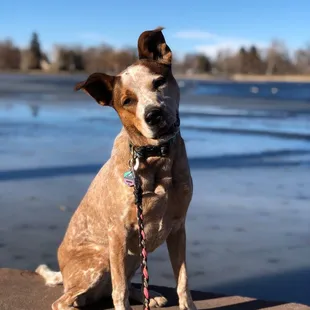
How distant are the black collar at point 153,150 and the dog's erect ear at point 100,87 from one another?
1.27 ft

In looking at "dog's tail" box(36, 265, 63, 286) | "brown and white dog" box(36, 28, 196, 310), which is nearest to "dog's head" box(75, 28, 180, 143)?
"brown and white dog" box(36, 28, 196, 310)

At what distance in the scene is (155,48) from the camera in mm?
→ 3688

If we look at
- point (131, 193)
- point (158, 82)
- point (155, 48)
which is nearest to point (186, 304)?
point (131, 193)

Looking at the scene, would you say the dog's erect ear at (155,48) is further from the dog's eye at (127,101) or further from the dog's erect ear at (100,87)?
the dog's eye at (127,101)

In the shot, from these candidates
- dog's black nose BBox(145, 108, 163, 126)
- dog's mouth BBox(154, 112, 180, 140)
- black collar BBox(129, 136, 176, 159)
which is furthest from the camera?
black collar BBox(129, 136, 176, 159)

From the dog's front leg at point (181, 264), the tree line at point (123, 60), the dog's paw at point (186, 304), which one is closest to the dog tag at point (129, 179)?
the dog's front leg at point (181, 264)

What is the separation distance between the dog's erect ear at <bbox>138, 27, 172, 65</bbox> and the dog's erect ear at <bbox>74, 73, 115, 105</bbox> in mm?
285

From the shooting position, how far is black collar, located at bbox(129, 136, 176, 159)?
3439mm

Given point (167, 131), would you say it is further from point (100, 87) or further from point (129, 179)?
point (100, 87)

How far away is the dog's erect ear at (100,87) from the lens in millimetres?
3480

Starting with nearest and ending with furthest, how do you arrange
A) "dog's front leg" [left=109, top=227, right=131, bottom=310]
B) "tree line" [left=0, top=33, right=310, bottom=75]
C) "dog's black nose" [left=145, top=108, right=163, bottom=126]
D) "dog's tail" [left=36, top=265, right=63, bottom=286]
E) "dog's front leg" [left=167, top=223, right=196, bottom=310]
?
1. "dog's black nose" [left=145, top=108, right=163, bottom=126]
2. "dog's front leg" [left=109, top=227, right=131, bottom=310]
3. "dog's front leg" [left=167, top=223, right=196, bottom=310]
4. "dog's tail" [left=36, top=265, right=63, bottom=286]
5. "tree line" [left=0, top=33, right=310, bottom=75]

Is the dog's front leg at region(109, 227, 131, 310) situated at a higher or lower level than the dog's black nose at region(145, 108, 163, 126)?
lower

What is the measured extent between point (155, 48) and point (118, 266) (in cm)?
142

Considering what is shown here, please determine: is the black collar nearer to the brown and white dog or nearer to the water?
the brown and white dog
